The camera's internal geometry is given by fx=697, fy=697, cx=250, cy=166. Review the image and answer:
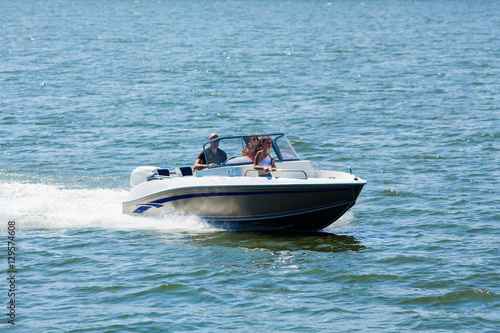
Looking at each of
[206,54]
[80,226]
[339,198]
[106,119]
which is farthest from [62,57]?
[339,198]

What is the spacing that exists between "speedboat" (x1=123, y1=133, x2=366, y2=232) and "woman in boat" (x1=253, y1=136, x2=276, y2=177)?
0.49 feet

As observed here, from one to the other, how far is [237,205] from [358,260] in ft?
8.02

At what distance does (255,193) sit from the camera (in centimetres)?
1216

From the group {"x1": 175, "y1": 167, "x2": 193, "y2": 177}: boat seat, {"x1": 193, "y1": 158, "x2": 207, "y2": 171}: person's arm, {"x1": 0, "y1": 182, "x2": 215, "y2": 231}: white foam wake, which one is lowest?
{"x1": 0, "y1": 182, "x2": 215, "y2": 231}: white foam wake

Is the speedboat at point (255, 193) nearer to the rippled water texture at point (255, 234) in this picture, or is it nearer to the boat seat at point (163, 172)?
the boat seat at point (163, 172)

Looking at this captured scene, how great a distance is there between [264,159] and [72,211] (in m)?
4.36

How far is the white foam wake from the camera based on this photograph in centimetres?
1321

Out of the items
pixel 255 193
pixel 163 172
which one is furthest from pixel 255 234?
pixel 163 172

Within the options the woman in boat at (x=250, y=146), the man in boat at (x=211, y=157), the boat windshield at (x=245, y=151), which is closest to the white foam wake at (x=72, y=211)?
the man in boat at (x=211, y=157)

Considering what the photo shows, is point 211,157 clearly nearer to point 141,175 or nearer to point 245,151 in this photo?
point 245,151

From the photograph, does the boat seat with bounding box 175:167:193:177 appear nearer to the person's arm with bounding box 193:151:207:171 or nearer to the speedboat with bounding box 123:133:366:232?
the speedboat with bounding box 123:133:366:232

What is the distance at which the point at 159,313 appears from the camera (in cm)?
923

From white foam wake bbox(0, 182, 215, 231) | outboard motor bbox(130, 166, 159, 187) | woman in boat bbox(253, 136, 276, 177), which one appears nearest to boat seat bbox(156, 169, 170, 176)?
outboard motor bbox(130, 166, 159, 187)

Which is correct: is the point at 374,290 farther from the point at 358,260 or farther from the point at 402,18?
the point at 402,18
